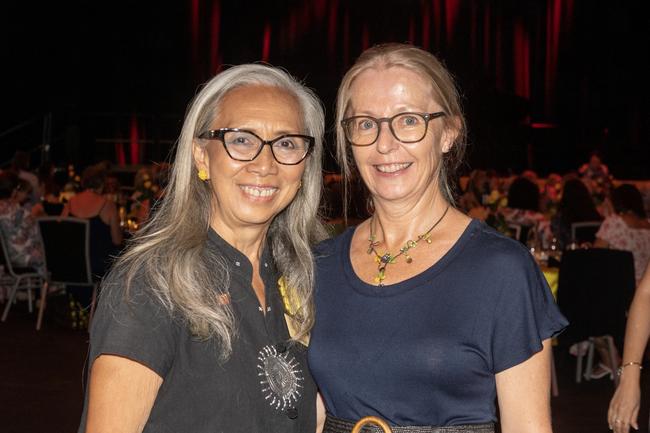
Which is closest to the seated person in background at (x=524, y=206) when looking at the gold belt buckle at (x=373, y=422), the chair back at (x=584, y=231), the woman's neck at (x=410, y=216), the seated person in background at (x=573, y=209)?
the seated person in background at (x=573, y=209)

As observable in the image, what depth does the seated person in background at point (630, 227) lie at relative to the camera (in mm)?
6809

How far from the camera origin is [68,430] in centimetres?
502

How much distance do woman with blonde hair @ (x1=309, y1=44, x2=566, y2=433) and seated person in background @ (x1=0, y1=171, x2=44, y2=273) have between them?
21.4 ft

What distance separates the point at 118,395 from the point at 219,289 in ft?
1.16

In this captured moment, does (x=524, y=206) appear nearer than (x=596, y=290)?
No

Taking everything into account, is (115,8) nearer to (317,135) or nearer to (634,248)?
(634,248)

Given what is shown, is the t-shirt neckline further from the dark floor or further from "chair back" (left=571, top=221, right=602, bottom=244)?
"chair back" (left=571, top=221, right=602, bottom=244)

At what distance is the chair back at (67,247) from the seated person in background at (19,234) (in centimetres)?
73

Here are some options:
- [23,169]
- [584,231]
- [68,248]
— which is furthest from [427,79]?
[23,169]

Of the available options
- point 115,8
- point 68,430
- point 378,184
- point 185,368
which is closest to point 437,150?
point 378,184

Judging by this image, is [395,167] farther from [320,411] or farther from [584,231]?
[584,231]

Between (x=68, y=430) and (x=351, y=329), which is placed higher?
(x=351, y=329)

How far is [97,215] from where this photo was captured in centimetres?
805

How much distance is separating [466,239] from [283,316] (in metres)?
0.47
